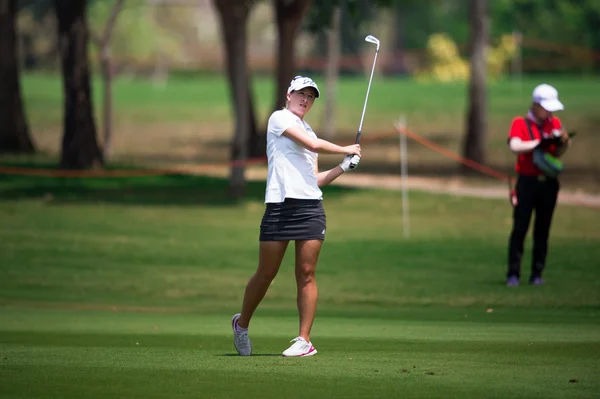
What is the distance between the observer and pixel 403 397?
852cm

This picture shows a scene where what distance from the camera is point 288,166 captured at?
10.2 m

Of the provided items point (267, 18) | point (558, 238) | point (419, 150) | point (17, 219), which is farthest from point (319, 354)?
point (267, 18)

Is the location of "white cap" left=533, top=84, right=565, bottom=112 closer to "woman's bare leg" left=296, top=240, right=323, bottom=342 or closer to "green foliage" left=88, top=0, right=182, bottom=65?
"woman's bare leg" left=296, top=240, right=323, bottom=342

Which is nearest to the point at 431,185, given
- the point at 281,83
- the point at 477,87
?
the point at 477,87

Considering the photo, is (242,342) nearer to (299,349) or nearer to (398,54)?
(299,349)

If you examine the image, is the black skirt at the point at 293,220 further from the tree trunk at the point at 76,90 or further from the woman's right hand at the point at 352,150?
the tree trunk at the point at 76,90

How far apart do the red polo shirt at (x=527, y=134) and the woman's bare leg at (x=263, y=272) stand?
5.70 m

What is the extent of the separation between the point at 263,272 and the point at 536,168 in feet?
19.8

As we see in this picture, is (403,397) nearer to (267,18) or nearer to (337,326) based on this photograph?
(337,326)

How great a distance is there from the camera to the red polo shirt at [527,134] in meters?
15.4

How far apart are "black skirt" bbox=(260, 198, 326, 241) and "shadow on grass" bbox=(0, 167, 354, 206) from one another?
57.3 ft

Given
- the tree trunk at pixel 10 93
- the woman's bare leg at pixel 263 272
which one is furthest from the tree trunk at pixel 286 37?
the woman's bare leg at pixel 263 272

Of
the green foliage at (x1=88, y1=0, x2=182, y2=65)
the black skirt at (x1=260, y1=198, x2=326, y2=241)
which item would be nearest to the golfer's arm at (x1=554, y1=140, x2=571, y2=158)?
the black skirt at (x1=260, y1=198, x2=326, y2=241)

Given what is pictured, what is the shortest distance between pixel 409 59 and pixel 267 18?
40661 millimetres
